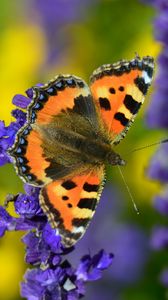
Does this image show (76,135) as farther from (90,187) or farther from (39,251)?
(39,251)

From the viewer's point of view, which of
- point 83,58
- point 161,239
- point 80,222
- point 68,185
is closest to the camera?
point 80,222

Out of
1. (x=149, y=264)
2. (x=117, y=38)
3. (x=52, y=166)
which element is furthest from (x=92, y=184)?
(x=117, y=38)

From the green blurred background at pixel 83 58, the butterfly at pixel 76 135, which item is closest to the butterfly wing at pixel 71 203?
the butterfly at pixel 76 135

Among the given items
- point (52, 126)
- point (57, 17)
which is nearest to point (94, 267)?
point (52, 126)

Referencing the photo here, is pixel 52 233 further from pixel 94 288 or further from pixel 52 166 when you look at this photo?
pixel 94 288

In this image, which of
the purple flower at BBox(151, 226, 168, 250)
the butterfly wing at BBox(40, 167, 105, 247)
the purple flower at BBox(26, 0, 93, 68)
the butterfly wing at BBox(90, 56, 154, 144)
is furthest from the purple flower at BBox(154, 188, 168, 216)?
the purple flower at BBox(26, 0, 93, 68)
